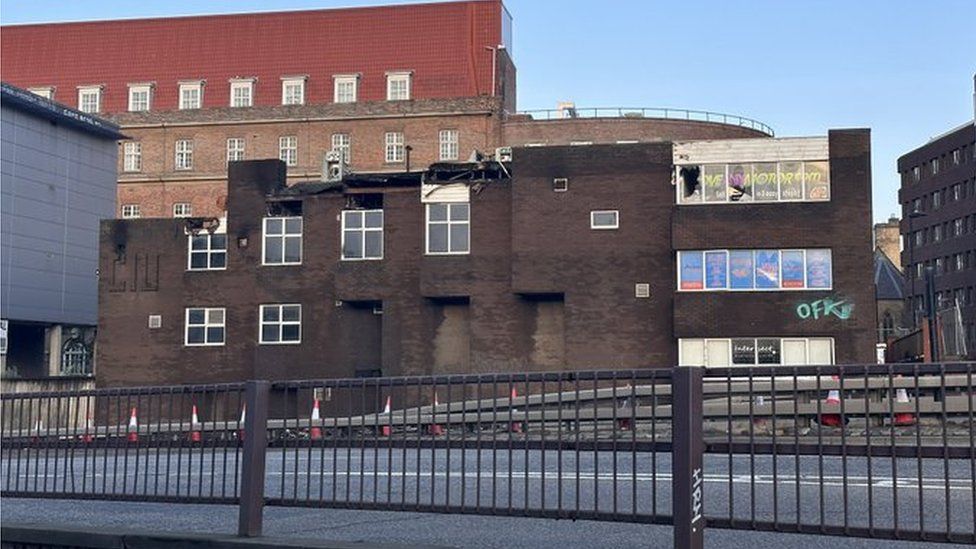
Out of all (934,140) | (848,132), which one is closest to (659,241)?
(848,132)

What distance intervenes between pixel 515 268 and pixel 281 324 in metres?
10.3

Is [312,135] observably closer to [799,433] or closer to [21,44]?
[21,44]

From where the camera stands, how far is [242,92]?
79688mm

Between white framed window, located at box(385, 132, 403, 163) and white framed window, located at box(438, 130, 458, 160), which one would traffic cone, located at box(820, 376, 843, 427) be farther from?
white framed window, located at box(385, 132, 403, 163)

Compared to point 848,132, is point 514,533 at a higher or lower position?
lower

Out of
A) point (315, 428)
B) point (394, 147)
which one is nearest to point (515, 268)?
point (394, 147)

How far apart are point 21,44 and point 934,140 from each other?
75.7 m

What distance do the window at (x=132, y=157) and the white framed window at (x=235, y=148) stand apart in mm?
6211

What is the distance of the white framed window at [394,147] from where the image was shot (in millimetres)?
73500

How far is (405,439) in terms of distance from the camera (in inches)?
307

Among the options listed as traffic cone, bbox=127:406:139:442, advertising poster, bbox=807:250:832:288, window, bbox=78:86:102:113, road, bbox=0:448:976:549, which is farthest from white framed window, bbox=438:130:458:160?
traffic cone, bbox=127:406:139:442

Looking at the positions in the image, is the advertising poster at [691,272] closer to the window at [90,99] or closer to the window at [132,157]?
the window at [132,157]

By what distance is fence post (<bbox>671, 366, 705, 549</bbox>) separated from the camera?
6.14 metres

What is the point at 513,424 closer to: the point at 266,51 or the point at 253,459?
the point at 253,459
